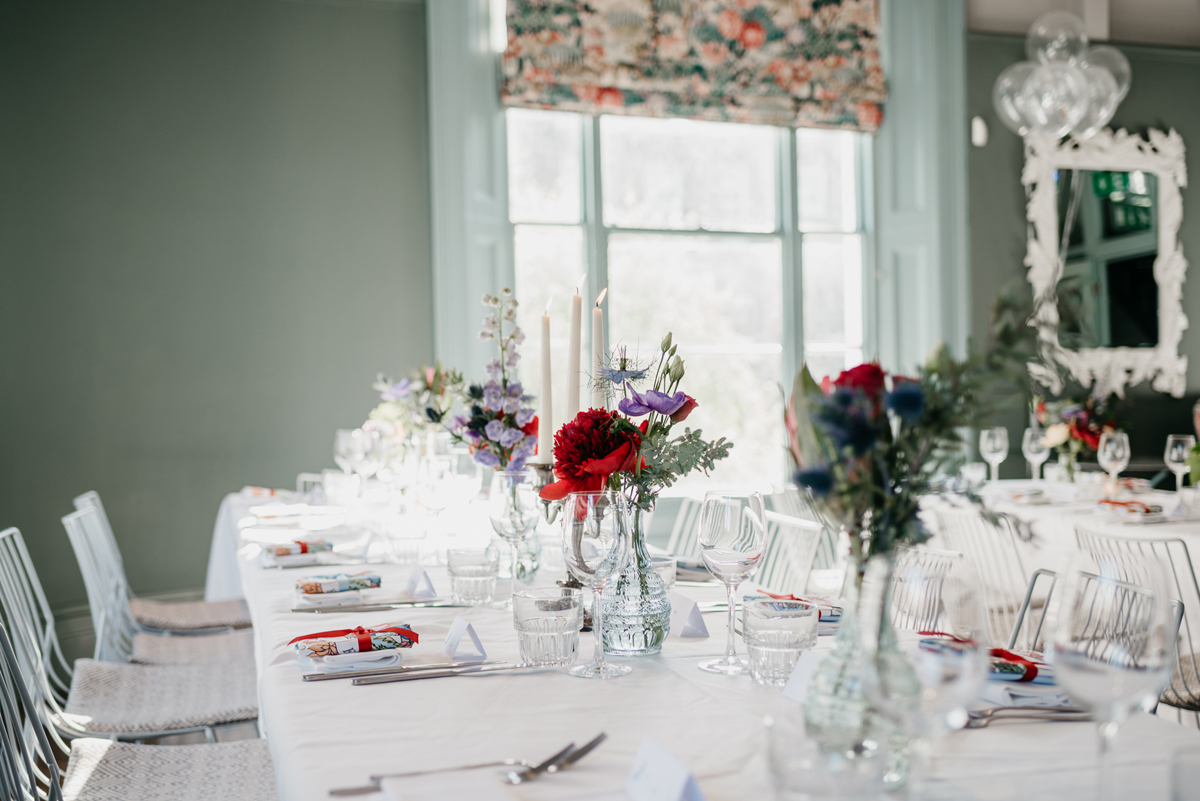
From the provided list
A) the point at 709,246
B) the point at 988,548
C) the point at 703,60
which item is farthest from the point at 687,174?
the point at 988,548

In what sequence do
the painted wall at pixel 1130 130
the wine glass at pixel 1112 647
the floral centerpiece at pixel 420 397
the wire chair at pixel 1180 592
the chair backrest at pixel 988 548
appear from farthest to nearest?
the painted wall at pixel 1130 130
the chair backrest at pixel 988 548
the floral centerpiece at pixel 420 397
the wire chair at pixel 1180 592
the wine glass at pixel 1112 647

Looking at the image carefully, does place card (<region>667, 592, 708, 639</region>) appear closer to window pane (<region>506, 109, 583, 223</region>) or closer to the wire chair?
the wire chair

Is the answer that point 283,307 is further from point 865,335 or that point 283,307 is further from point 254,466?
point 865,335

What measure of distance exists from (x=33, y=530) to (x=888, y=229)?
4411 millimetres

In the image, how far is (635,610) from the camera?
53.9 inches

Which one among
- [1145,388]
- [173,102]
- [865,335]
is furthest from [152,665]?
[1145,388]

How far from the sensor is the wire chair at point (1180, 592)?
7.33 ft

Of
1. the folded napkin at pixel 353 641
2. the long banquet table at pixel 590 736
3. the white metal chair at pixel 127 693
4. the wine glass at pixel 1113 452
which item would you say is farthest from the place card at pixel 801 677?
the wine glass at pixel 1113 452

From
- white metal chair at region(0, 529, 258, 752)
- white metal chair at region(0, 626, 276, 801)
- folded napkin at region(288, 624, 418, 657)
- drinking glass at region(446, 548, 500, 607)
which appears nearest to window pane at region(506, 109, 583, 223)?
white metal chair at region(0, 529, 258, 752)

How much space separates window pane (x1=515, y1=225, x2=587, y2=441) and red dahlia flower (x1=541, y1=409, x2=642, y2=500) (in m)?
3.43

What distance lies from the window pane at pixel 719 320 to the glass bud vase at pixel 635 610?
3657 mm

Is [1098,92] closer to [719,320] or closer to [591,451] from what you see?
[719,320]

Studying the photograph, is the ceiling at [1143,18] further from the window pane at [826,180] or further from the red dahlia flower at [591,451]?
the red dahlia flower at [591,451]

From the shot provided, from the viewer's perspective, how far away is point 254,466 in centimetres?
437
